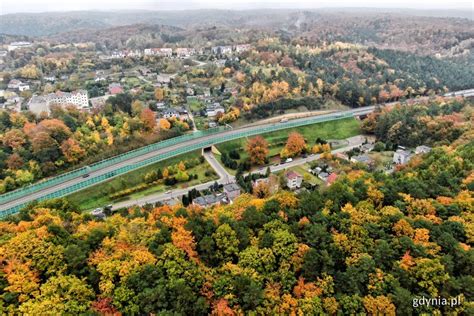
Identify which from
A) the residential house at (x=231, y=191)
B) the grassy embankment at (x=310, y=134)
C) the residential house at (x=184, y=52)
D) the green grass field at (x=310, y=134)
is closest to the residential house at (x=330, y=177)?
the residential house at (x=231, y=191)

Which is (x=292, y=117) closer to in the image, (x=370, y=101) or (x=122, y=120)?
(x=370, y=101)

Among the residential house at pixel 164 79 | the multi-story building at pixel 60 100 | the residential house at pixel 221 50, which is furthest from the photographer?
the residential house at pixel 221 50

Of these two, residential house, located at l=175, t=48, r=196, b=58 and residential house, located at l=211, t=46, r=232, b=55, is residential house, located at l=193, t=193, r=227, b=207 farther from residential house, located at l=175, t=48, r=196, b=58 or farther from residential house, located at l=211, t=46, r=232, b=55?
residential house, located at l=175, t=48, r=196, b=58

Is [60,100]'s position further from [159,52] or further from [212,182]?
[159,52]

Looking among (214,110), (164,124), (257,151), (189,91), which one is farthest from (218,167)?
(189,91)

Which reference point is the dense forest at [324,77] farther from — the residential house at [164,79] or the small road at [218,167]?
the small road at [218,167]

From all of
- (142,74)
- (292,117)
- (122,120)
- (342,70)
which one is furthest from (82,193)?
(342,70)
